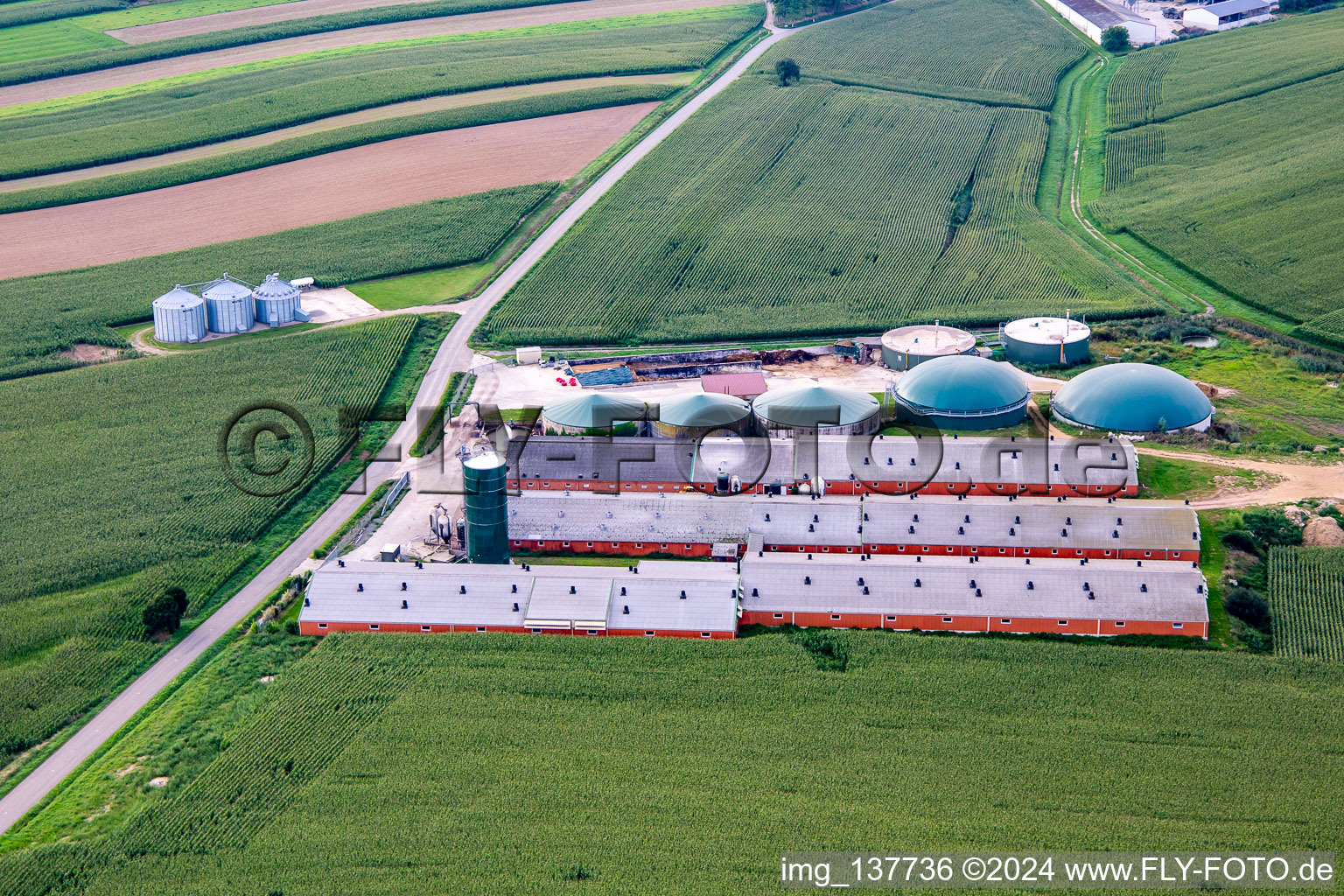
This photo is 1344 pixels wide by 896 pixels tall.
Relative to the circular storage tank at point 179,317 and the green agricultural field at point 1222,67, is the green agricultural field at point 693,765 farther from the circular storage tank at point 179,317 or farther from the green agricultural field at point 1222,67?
the green agricultural field at point 1222,67

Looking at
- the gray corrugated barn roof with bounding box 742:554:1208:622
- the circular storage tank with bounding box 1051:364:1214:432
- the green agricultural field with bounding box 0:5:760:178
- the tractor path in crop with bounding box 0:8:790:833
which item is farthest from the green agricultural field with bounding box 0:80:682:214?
the gray corrugated barn roof with bounding box 742:554:1208:622

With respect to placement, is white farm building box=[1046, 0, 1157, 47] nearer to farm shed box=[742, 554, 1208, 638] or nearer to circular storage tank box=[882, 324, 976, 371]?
circular storage tank box=[882, 324, 976, 371]

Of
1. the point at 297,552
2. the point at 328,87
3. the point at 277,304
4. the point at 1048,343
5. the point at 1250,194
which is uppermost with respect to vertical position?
the point at 328,87

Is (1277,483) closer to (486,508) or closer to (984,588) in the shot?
(984,588)

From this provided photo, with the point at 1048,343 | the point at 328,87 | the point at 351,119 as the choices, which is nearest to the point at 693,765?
Result: the point at 1048,343

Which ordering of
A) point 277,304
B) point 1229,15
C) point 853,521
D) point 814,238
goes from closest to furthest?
point 853,521
point 277,304
point 814,238
point 1229,15

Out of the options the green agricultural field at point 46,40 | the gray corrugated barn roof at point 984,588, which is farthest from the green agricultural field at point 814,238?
the green agricultural field at point 46,40
